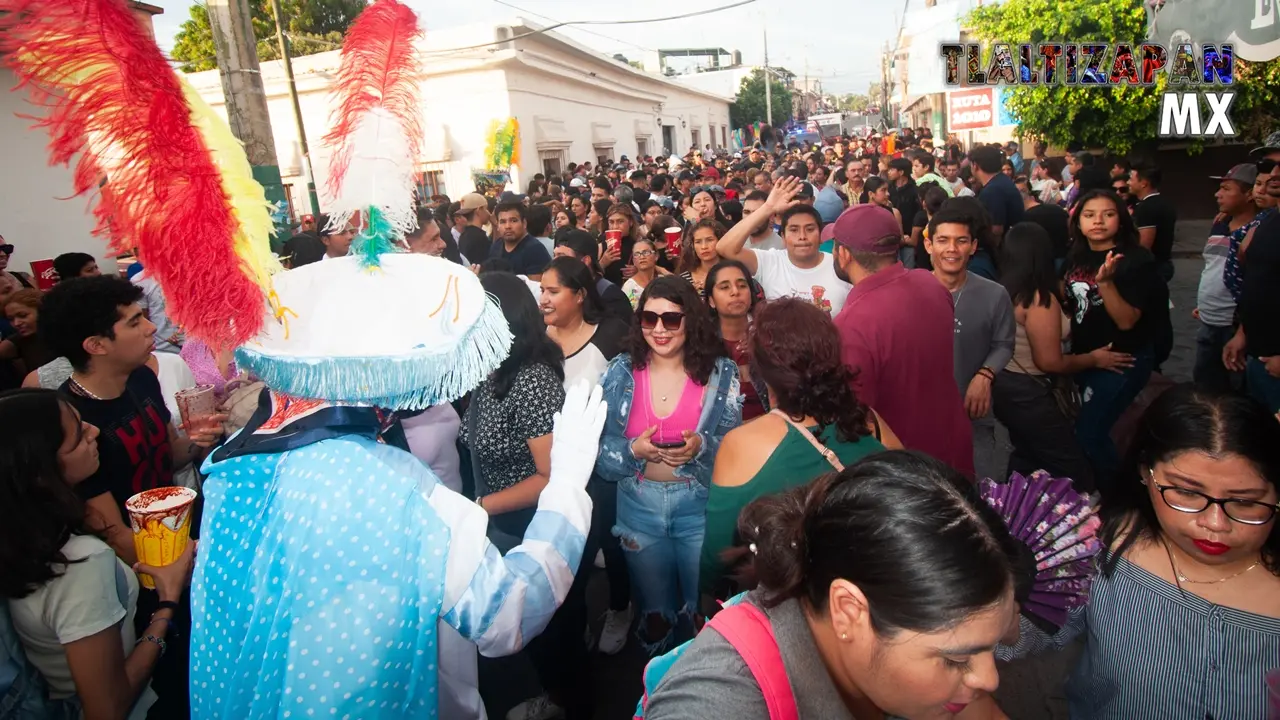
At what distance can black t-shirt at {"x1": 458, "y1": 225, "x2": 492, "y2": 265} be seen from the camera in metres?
6.81

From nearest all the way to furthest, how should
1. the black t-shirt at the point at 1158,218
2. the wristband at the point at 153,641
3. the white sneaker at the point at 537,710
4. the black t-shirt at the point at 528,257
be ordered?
the wristband at the point at 153,641
the white sneaker at the point at 537,710
the black t-shirt at the point at 1158,218
the black t-shirt at the point at 528,257

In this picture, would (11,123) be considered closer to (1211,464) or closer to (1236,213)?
(1211,464)

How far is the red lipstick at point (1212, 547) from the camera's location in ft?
5.03

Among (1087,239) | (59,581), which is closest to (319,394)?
(59,581)

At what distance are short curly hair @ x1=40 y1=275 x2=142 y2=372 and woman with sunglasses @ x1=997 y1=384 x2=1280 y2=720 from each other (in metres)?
3.00

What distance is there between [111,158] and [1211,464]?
90.3 inches

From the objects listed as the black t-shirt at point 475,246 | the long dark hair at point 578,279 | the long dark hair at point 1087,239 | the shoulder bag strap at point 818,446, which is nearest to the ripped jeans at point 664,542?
the shoulder bag strap at point 818,446

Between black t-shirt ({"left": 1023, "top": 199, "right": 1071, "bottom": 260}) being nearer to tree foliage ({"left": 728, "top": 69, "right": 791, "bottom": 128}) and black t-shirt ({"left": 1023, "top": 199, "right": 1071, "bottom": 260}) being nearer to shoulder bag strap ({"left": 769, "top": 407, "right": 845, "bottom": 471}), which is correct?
shoulder bag strap ({"left": 769, "top": 407, "right": 845, "bottom": 471})

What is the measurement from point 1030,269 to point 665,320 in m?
1.82

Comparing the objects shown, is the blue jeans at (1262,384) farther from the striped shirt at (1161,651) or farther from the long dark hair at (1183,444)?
the striped shirt at (1161,651)

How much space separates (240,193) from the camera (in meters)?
1.43

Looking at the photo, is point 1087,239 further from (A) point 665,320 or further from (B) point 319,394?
(B) point 319,394

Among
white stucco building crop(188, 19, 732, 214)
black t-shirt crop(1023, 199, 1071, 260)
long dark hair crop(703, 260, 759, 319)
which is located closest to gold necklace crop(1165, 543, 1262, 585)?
long dark hair crop(703, 260, 759, 319)

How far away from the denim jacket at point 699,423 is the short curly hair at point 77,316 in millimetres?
1826
